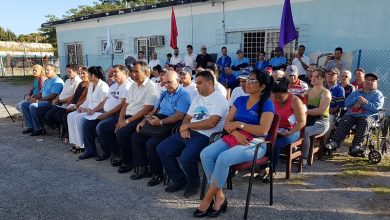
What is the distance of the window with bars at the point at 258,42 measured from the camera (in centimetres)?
951

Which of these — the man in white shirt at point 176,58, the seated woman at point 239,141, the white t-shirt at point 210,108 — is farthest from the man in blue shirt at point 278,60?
the seated woman at point 239,141

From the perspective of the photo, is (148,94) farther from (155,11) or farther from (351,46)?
(155,11)

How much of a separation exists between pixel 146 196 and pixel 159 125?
2.95 ft

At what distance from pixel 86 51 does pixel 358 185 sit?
49.2 feet

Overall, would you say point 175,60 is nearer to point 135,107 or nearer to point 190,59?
point 190,59

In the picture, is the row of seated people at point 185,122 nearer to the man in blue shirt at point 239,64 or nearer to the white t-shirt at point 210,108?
the white t-shirt at point 210,108

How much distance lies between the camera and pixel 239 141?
11.0ft

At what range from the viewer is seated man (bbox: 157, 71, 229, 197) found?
12.2 ft

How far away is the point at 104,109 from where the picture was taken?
17.7 feet

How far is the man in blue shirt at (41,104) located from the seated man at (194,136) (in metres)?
3.81

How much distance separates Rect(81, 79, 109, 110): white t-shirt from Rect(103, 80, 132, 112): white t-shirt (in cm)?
20

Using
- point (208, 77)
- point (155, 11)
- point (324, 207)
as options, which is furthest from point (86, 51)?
point (324, 207)

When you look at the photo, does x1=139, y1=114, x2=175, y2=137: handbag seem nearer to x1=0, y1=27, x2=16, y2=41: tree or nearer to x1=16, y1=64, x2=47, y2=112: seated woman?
x1=16, y1=64, x2=47, y2=112: seated woman

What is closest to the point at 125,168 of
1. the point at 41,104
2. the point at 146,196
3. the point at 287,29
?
the point at 146,196
